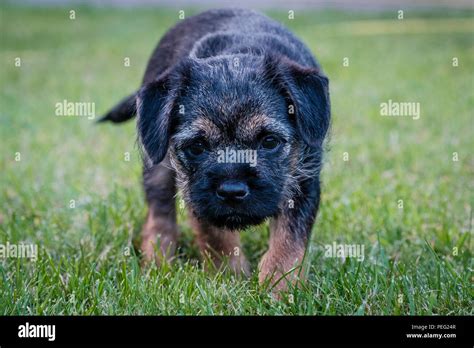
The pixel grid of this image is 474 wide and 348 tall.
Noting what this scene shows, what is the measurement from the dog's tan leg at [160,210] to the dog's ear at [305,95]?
103 centimetres

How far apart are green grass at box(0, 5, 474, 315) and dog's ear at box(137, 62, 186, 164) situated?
728 millimetres

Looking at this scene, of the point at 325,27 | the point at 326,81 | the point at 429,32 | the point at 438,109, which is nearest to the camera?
the point at 326,81

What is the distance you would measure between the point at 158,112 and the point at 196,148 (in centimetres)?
36

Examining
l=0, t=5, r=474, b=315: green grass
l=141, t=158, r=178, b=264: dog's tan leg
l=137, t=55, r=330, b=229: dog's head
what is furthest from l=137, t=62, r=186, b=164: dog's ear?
l=0, t=5, r=474, b=315: green grass

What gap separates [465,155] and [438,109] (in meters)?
Result: 1.86

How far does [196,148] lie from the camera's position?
144 inches

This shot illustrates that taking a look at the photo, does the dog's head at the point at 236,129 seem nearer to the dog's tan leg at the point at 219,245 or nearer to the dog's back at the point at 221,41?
the dog's back at the point at 221,41

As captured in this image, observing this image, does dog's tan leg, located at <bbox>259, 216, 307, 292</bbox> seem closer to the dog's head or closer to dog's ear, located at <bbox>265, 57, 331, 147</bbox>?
the dog's head

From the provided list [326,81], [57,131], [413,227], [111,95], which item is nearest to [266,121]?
[326,81]

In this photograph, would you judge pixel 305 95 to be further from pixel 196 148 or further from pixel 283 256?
pixel 283 256

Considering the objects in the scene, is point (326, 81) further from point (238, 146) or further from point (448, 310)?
point (448, 310)

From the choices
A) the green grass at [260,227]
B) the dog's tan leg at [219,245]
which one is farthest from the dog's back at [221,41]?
the dog's tan leg at [219,245]

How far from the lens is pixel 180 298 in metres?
3.48

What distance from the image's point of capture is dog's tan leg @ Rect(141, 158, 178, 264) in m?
4.36
